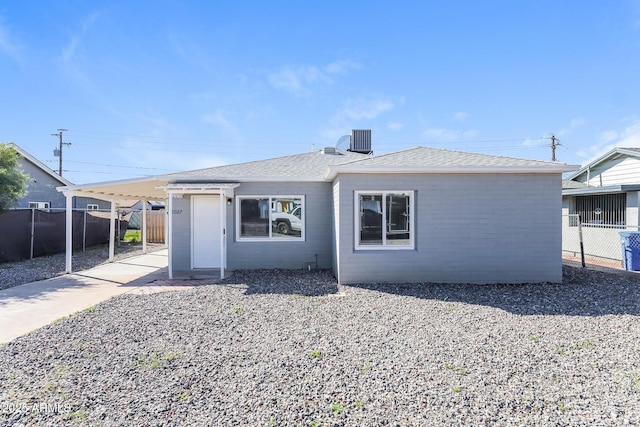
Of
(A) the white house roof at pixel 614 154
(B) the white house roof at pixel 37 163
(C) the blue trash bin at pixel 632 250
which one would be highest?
(B) the white house roof at pixel 37 163

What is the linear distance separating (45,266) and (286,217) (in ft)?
27.4

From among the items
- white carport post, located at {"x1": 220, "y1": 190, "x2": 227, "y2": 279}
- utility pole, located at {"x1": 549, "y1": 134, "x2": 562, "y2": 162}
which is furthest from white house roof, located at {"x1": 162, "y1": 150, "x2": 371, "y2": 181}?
utility pole, located at {"x1": 549, "y1": 134, "x2": 562, "y2": 162}

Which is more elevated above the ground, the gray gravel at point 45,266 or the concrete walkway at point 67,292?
the gray gravel at point 45,266

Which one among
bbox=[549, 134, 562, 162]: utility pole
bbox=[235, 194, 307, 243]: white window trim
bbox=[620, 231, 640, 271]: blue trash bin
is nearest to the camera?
bbox=[620, 231, 640, 271]: blue trash bin

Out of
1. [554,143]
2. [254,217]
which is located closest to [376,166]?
[254,217]

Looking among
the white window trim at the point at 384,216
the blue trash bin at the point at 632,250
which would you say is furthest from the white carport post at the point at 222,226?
the blue trash bin at the point at 632,250

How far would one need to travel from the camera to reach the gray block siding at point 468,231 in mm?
7703

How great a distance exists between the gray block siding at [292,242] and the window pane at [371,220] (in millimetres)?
2024

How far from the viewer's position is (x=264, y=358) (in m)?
3.87

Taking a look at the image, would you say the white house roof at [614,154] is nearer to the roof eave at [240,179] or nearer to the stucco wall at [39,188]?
the roof eave at [240,179]

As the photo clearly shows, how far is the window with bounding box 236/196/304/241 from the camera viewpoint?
9727 millimetres

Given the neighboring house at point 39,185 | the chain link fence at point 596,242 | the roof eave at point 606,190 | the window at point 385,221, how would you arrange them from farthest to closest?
1. the neighboring house at point 39,185
2. the chain link fence at point 596,242
3. the roof eave at point 606,190
4. the window at point 385,221

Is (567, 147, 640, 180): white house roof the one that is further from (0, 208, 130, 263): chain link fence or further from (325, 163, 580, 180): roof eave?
(0, 208, 130, 263): chain link fence

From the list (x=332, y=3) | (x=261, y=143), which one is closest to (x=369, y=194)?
(x=332, y=3)
